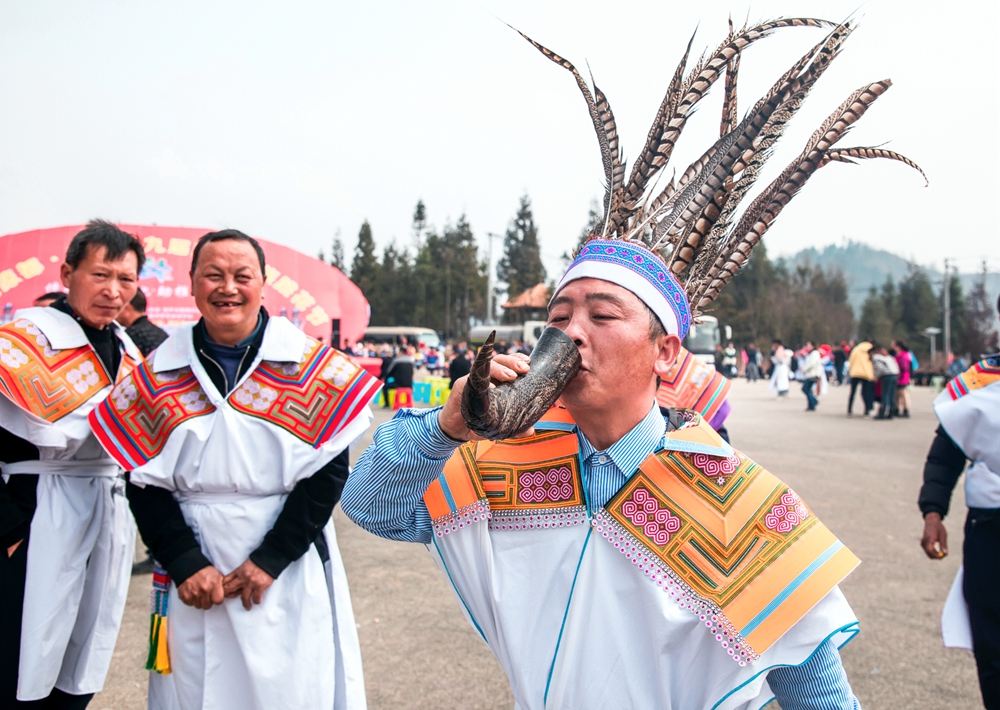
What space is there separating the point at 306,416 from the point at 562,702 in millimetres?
1311

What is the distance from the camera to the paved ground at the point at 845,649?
361 centimetres

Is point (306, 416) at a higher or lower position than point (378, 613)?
higher

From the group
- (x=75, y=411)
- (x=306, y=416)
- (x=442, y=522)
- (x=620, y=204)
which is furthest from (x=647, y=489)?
(x=75, y=411)

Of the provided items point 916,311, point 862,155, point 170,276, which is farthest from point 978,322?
point 862,155

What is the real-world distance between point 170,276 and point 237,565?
13904 millimetres

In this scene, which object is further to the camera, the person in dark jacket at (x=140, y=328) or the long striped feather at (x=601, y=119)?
the person in dark jacket at (x=140, y=328)

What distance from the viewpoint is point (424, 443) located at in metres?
1.43

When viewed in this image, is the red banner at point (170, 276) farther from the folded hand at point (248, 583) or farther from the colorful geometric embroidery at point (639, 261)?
the colorful geometric embroidery at point (639, 261)

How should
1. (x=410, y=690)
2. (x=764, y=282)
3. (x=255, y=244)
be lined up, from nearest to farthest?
(x=255, y=244) < (x=410, y=690) < (x=764, y=282)

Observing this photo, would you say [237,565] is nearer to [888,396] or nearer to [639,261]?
[639,261]

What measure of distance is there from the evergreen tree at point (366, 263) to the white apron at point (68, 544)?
67.9 meters

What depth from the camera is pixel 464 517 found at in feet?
5.27

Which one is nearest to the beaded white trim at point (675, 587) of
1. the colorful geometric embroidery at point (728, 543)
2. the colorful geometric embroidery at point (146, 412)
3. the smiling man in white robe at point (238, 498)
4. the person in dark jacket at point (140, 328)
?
the colorful geometric embroidery at point (728, 543)

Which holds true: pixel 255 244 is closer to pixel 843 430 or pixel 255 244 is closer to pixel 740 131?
pixel 740 131
